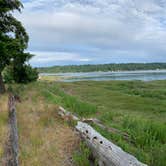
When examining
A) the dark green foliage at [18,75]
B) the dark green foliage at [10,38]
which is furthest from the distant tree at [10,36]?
the dark green foliage at [18,75]

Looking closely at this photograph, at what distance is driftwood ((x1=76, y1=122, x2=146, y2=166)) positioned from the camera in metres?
3.73

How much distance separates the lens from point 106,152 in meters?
4.32

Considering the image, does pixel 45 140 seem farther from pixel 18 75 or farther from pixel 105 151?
pixel 18 75

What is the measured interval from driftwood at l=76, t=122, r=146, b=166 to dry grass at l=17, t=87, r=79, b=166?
1.78ft

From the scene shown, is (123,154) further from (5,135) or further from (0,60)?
(0,60)

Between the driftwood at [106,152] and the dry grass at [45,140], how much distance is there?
1.78 feet

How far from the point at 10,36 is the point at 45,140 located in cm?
1108

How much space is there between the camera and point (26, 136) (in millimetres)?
6355

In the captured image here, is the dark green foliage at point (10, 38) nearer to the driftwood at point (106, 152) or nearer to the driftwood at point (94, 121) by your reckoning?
the driftwood at point (94, 121)

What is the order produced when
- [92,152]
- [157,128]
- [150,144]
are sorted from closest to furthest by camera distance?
[92,152] < [150,144] < [157,128]

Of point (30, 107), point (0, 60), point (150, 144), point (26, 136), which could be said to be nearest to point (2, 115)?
point (30, 107)

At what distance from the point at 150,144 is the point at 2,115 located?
17.8ft

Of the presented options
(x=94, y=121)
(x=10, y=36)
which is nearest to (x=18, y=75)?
(x=10, y=36)

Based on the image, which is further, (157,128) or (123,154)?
(157,128)
